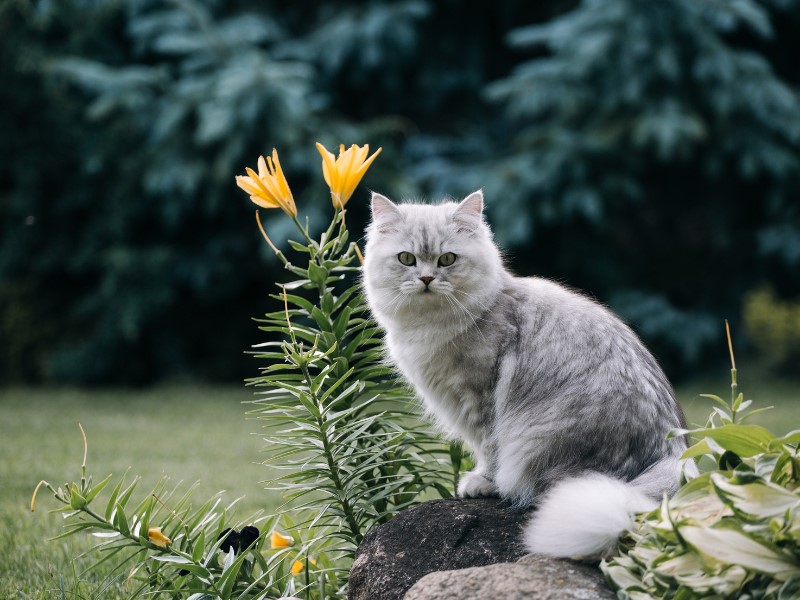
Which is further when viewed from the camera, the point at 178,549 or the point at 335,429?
the point at 335,429

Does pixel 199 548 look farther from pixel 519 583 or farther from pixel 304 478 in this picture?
pixel 519 583

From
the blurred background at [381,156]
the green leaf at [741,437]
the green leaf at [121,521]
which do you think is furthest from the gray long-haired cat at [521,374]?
the blurred background at [381,156]

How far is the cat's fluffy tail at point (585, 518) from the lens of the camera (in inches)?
76.0

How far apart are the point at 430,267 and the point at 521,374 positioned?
0.40 metres

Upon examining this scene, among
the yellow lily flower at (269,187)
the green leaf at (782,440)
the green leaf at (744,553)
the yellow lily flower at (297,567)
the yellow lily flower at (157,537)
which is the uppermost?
the yellow lily flower at (269,187)

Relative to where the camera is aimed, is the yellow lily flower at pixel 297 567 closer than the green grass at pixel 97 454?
Yes

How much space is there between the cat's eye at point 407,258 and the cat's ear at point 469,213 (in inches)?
7.0

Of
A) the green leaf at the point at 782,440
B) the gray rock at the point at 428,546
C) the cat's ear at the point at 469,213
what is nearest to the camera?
the green leaf at the point at 782,440

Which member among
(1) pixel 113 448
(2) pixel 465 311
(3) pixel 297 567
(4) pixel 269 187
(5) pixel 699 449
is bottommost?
(1) pixel 113 448

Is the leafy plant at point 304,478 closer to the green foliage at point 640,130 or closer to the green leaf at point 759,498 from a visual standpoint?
the green leaf at point 759,498

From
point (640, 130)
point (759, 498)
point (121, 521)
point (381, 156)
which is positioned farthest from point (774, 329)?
point (121, 521)

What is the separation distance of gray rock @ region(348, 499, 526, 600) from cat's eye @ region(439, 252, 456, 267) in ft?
2.25

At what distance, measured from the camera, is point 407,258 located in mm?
2615

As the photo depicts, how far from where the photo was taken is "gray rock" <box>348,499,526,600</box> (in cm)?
212
